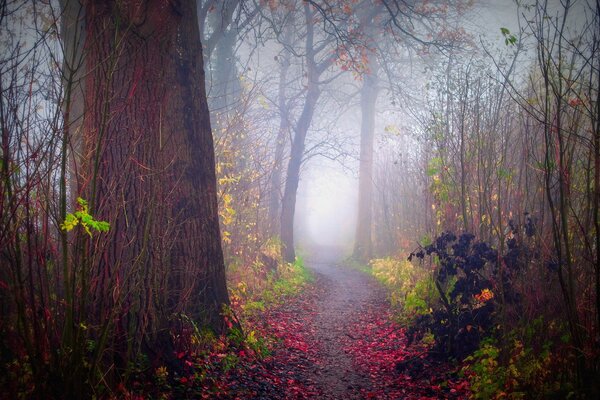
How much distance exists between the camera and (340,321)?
7793 millimetres

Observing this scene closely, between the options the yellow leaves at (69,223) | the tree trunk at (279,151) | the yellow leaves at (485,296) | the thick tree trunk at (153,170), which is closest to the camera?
the yellow leaves at (69,223)

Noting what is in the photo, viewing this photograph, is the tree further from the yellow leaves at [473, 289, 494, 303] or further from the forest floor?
the yellow leaves at [473, 289, 494, 303]

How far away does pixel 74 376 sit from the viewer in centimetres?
268

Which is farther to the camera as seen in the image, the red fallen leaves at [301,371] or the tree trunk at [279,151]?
the tree trunk at [279,151]

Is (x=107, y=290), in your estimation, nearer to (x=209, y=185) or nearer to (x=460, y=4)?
(x=209, y=185)

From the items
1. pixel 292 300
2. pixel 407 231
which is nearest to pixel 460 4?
pixel 407 231

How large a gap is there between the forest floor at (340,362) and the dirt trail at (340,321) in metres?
0.01

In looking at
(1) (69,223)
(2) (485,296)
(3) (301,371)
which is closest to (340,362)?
(3) (301,371)

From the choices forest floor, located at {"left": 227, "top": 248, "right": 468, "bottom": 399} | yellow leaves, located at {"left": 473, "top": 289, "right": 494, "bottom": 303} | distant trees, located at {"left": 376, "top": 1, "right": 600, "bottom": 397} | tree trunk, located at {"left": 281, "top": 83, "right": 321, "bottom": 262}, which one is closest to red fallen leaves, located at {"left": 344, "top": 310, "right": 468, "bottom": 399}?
forest floor, located at {"left": 227, "top": 248, "right": 468, "bottom": 399}

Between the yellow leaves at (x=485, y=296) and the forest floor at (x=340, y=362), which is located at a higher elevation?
the yellow leaves at (x=485, y=296)

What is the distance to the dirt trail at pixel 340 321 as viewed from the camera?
476 cm

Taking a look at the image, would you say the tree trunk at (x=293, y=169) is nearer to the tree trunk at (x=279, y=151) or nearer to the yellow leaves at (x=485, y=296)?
the tree trunk at (x=279, y=151)

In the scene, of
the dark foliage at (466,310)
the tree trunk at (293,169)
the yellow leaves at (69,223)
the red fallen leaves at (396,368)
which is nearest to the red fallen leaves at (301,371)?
the red fallen leaves at (396,368)

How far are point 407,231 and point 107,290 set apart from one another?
1128cm
